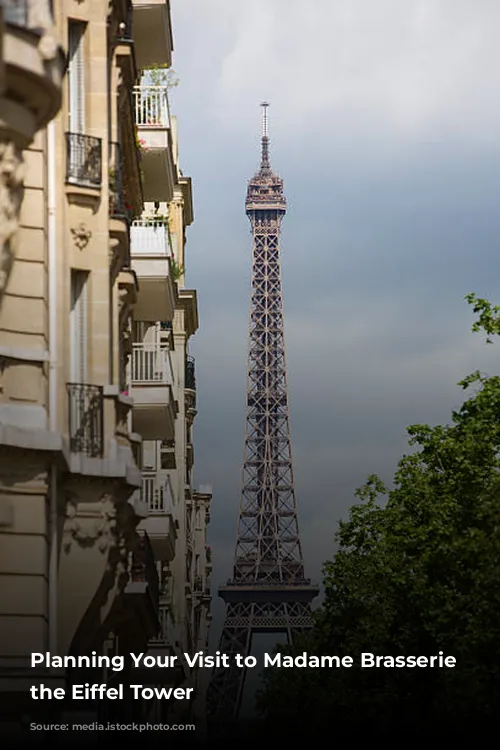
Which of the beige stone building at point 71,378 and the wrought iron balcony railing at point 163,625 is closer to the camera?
the beige stone building at point 71,378

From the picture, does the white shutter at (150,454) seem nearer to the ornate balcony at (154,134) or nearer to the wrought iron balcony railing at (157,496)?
the wrought iron balcony railing at (157,496)

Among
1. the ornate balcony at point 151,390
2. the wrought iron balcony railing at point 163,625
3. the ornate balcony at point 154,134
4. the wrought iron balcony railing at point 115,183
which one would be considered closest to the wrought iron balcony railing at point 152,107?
the ornate balcony at point 154,134

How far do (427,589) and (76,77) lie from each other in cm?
2171

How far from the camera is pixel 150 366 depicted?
44344 mm

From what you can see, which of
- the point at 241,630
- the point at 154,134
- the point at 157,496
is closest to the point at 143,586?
the point at 157,496

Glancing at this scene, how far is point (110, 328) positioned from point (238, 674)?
15193 centimetres

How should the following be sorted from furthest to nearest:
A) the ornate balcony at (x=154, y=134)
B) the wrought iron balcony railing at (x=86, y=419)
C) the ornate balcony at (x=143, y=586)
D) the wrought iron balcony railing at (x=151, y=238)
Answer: the wrought iron balcony railing at (x=151, y=238) → the ornate balcony at (x=154, y=134) → the ornate balcony at (x=143, y=586) → the wrought iron balcony railing at (x=86, y=419)

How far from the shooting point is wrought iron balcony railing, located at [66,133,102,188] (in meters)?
28.8

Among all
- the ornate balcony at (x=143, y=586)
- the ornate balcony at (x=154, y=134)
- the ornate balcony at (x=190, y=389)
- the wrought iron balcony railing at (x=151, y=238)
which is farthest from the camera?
the ornate balcony at (x=190, y=389)

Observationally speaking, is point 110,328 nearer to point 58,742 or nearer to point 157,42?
point 58,742

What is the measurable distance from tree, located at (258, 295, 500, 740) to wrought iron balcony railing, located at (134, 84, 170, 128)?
939 cm

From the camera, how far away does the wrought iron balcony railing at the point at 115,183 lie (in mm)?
30148

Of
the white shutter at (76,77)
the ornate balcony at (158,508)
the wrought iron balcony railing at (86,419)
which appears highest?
the ornate balcony at (158,508)

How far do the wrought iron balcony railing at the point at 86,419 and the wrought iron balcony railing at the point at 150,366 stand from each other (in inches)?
553
